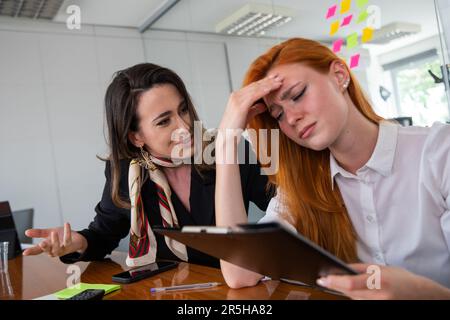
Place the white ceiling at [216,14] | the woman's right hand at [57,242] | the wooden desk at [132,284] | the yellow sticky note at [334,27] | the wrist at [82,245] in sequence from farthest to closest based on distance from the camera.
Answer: the yellow sticky note at [334,27]
the white ceiling at [216,14]
the wrist at [82,245]
the woman's right hand at [57,242]
the wooden desk at [132,284]

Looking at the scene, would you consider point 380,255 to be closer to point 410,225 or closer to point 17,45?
point 410,225

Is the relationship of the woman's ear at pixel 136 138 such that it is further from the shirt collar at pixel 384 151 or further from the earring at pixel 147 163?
the shirt collar at pixel 384 151

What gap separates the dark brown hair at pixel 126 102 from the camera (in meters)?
1.87

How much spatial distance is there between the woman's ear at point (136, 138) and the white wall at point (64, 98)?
312 cm

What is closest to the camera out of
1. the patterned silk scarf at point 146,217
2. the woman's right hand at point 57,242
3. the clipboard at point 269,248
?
the clipboard at point 269,248

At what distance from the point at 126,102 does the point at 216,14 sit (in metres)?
3.48

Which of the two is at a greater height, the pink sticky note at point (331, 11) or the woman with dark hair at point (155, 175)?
the pink sticky note at point (331, 11)

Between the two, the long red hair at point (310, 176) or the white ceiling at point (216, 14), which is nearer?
the long red hair at point (310, 176)

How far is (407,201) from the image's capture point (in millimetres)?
1210

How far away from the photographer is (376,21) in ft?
11.0

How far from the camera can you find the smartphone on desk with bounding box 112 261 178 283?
1.41 meters

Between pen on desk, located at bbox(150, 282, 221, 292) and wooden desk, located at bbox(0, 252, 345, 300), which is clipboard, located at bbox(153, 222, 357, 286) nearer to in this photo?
wooden desk, located at bbox(0, 252, 345, 300)

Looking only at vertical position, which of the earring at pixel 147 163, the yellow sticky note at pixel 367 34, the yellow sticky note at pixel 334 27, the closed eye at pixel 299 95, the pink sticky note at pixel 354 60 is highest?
the yellow sticky note at pixel 334 27

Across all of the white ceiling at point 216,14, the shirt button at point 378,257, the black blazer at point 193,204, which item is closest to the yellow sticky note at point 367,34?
the white ceiling at point 216,14
